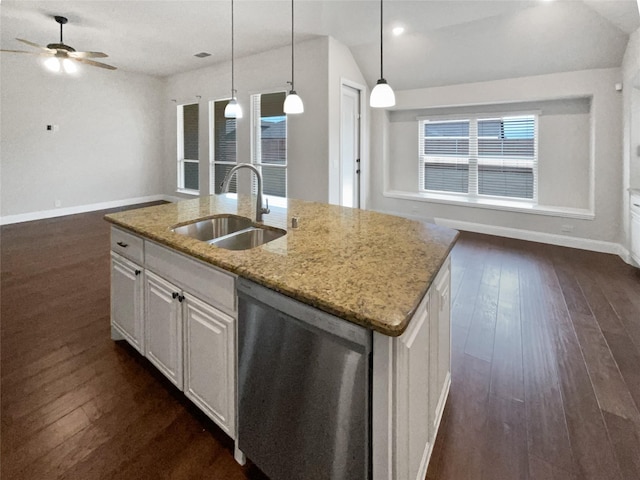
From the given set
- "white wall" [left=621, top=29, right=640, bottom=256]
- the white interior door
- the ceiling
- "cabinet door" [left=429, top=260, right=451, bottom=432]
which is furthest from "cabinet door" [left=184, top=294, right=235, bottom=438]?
"white wall" [left=621, top=29, right=640, bottom=256]

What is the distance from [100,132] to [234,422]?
7523mm

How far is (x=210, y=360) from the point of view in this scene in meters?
1.51

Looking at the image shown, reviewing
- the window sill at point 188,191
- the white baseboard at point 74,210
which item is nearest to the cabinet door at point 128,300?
the white baseboard at point 74,210

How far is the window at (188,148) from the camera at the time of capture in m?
7.61

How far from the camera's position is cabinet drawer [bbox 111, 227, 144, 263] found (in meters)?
1.95

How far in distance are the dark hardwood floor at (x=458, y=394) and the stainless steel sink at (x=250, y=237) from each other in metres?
0.89

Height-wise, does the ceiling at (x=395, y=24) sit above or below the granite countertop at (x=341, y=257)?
above

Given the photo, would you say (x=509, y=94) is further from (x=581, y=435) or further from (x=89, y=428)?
(x=89, y=428)

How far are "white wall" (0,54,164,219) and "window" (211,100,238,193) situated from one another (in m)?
1.96

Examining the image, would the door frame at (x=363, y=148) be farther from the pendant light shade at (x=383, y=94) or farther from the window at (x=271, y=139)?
the pendant light shade at (x=383, y=94)

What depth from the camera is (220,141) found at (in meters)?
6.99

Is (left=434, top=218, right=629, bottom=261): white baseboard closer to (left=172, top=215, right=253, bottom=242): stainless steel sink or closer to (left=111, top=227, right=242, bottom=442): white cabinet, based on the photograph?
(left=172, top=215, right=253, bottom=242): stainless steel sink

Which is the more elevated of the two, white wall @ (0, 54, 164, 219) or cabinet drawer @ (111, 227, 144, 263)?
white wall @ (0, 54, 164, 219)

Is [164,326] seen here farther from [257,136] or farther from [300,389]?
[257,136]
